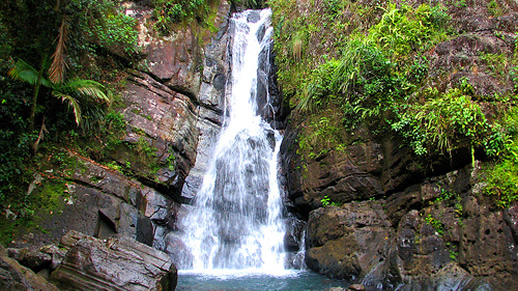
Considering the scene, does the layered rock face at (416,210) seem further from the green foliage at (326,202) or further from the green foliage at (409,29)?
the green foliage at (409,29)

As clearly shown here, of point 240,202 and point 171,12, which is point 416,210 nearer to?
point 240,202

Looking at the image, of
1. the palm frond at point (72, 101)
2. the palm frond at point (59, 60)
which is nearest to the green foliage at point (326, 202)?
the palm frond at point (72, 101)

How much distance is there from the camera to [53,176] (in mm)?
7141

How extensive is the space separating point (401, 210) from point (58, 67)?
8.82 metres

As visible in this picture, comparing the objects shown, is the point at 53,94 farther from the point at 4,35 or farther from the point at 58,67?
the point at 4,35

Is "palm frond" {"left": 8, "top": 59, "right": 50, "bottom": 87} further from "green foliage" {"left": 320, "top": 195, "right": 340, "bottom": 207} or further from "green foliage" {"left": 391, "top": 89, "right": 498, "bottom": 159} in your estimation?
"green foliage" {"left": 391, "top": 89, "right": 498, "bottom": 159}

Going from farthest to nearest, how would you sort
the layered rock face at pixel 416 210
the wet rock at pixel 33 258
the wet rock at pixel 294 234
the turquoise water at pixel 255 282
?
the wet rock at pixel 294 234 → the turquoise water at pixel 255 282 → the layered rock face at pixel 416 210 → the wet rock at pixel 33 258

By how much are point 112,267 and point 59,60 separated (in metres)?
5.32

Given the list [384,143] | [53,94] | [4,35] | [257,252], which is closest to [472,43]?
[384,143]

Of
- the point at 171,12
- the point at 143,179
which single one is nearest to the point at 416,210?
the point at 143,179

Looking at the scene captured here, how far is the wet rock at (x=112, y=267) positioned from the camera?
445 cm

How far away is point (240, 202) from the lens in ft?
34.7

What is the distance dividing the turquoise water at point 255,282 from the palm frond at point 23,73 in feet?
18.7

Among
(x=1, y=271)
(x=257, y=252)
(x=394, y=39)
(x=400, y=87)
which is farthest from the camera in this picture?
(x=257, y=252)
